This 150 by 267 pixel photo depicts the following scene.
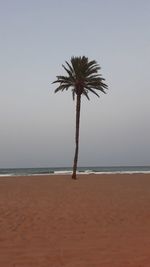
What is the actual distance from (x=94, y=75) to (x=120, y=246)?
30098 millimetres

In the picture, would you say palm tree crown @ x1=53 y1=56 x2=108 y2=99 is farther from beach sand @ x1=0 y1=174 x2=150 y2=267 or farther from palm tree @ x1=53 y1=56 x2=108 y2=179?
beach sand @ x1=0 y1=174 x2=150 y2=267

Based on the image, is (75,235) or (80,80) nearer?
(75,235)

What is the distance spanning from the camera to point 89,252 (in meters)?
8.08

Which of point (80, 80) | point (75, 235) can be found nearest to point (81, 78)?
point (80, 80)

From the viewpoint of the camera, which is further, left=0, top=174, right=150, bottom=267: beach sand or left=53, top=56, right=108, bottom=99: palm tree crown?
left=53, top=56, right=108, bottom=99: palm tree crown

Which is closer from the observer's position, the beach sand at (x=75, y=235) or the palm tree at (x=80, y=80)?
the beach sand at (x=75, y=235)

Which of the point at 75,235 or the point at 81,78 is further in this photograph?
the point at 81,78

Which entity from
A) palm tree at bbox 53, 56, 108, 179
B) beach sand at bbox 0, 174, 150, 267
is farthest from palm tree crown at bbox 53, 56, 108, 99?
beach sand at bbox 0, 174, 150, 267

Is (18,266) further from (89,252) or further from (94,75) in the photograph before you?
(94,75)

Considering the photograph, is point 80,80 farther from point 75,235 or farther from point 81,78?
point 75,235

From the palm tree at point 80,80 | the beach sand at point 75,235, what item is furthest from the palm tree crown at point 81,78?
the beach sand at point 75,235

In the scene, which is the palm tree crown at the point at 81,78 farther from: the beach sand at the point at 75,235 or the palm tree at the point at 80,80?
the beach sand at the point at 75,235

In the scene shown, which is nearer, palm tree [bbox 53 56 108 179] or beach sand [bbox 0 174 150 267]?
beach sand [bbox 0 174 150 267]

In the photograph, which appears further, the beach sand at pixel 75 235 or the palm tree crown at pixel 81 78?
the palm tree crown at pixel 81 78
